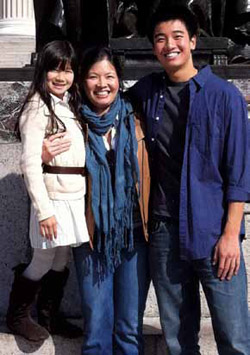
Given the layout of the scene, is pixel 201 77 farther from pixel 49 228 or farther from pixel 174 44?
pixel 49 228

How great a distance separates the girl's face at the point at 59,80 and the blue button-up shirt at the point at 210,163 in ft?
1.79

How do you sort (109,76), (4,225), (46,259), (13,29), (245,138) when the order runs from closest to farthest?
(245,138) → (109,76) → (46,259) → (4,225) → (13,29)

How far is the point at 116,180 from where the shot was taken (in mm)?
3133

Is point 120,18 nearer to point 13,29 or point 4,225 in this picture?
point 4,225

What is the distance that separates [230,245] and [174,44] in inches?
31.3

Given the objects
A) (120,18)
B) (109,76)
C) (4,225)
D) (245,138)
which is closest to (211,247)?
(245,138)

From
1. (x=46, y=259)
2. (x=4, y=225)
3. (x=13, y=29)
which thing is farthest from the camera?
(x=13, y=29)

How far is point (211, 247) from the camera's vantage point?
2.94 metres

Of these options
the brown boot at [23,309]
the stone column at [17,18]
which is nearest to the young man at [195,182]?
the brown boot at [23,309]

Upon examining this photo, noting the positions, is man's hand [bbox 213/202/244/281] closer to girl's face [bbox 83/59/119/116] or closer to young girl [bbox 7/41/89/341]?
young girl [bbox 7/41/89/341]

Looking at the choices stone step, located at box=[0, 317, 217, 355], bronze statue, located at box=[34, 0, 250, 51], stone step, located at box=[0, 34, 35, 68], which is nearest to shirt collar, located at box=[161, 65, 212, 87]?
stone step, located at box=[0, 317, 217, 355]

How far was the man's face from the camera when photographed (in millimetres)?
2959

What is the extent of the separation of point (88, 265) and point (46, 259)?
25 centimetres

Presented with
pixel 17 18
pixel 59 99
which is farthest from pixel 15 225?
pixel 17 18
